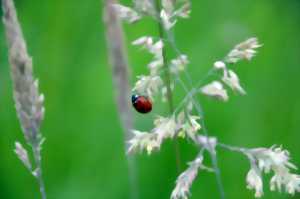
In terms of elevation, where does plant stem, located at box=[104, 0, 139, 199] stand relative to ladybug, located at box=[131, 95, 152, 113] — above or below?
above

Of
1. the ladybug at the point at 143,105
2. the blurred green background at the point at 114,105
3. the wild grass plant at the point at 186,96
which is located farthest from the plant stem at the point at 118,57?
the blurred green background at the point at 114,105

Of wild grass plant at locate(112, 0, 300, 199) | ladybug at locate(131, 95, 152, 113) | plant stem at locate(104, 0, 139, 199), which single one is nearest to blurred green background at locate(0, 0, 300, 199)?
plant stem at locate(104, 0, 139, 199)

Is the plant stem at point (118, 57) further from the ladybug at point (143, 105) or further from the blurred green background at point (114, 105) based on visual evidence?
the blurred green background at point (114, 105)

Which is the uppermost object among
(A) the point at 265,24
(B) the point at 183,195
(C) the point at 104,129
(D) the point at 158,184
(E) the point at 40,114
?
(A) the point at 265,24

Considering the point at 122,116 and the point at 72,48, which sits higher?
the point at 72,48

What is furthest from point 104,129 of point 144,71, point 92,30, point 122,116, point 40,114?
point 40,114

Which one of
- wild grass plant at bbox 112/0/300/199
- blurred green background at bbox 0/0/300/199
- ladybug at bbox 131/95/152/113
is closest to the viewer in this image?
wild grass plant at bbox 112/0/300/199

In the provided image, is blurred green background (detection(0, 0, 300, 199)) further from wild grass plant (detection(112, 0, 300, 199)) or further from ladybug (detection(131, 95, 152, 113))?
wild grass plant (detection(112, 0, 300, 199))

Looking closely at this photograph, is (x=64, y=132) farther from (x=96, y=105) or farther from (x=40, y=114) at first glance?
(x=40, y=114)
